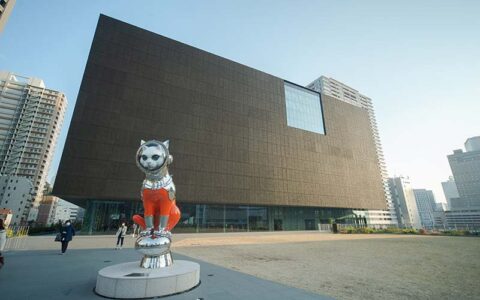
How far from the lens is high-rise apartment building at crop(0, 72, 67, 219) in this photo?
7844 centimetres

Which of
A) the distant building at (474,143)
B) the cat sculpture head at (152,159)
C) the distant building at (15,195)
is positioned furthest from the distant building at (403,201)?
the distant building at (15,195)

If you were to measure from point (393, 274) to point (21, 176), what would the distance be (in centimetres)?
10586

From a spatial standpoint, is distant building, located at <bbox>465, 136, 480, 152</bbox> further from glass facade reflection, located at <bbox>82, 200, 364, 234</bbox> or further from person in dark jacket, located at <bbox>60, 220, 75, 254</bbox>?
person in dark jacket, located at <bbox>60, 220, 75, 254</bbox>

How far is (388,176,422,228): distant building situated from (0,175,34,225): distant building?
174230 mm

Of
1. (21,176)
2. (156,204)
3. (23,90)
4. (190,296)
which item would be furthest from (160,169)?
(23,90)

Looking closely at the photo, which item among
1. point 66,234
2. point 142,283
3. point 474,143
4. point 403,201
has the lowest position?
point 142,283

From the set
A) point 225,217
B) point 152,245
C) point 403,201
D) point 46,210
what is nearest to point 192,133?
point 225,217

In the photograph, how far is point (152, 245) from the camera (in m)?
6.20

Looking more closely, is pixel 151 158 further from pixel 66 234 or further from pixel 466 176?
pixel 466 176

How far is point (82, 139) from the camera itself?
97.9ft

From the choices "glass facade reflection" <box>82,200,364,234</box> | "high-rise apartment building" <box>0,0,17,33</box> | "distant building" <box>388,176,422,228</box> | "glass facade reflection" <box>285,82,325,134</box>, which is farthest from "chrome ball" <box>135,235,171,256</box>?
"distant building" <box>388,176,422,228</box>

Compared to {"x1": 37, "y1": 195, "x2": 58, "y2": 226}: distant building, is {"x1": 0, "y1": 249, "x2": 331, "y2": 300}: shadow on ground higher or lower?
lower

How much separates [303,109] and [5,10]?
164 feet

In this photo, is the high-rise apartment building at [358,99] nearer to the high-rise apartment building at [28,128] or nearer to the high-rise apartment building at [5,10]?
the high-rise apartment building at [5,10]
